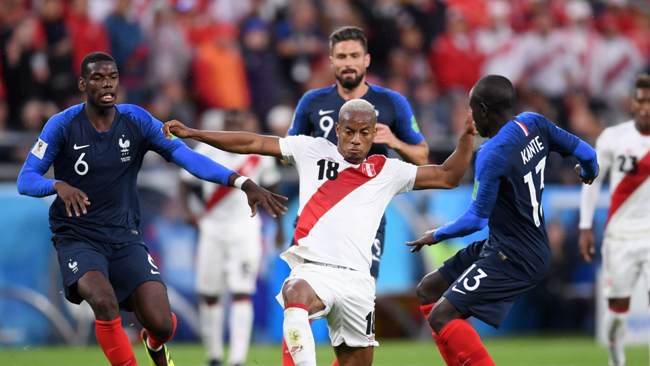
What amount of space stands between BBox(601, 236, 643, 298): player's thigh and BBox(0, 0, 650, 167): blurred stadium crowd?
17.4ft

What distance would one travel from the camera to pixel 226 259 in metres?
14.0

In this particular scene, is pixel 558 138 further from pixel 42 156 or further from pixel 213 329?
pixel 213 329

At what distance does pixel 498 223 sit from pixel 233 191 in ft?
18.3

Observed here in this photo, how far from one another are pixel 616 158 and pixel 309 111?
10.7 feet

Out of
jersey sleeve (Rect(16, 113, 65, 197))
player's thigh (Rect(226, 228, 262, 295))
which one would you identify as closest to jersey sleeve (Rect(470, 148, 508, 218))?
jersey sleeve (Rect(16, 113, 65, 197))

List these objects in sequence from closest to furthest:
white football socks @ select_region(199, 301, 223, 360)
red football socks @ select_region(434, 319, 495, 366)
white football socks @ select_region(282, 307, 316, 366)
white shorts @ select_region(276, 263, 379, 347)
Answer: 1. white football socks @ select_region(282, 307, 316, 366)
2. white shorts @ select_region(276, 263, 379, 347)
3. red football socks @ select_region(434, 319, 495, 366)
4. white football socks @ select_region(199, 301, 223, 360)

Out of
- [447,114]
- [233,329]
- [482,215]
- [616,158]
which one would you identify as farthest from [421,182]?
[447,114]

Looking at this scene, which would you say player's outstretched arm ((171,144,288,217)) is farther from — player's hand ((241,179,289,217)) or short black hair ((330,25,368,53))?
short black hair ((330,25,368,53))

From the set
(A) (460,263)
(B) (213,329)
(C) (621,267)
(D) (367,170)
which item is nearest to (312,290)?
(D) (367,170)

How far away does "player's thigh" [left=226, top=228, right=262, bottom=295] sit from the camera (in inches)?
539

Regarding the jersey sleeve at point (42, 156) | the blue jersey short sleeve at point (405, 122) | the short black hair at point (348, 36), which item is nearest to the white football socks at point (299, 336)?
the jersey sleeve at point (42, 156)

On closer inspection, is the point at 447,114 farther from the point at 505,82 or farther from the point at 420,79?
the point at 505,82

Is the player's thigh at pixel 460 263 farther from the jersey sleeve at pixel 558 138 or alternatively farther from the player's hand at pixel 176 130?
the player's hand at pixel 176 130

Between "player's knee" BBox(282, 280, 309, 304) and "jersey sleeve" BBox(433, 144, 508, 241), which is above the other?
"jersey sleeve" BBox(433, 144, 508, 241)
